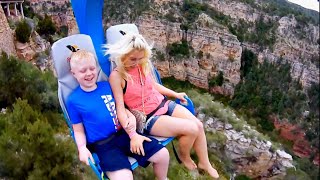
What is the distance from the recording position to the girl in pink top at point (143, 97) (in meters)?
2.59

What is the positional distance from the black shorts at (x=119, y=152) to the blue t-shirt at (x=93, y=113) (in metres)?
0.05

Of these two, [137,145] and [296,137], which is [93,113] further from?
[296,137]

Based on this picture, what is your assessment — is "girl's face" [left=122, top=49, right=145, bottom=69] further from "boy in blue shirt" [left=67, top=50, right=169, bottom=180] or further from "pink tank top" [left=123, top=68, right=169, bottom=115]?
"boy in blue shirt" [left=67, top=50, right=169, bottom=180]

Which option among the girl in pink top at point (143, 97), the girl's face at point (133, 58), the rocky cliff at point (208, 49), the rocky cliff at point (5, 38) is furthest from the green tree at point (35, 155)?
the rocky cliff at point (208, 49)

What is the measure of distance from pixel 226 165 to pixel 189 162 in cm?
544

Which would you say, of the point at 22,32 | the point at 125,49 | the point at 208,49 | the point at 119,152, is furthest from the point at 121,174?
the point at 208,49

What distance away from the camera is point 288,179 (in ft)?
34.2

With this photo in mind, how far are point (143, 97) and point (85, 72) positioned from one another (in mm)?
406

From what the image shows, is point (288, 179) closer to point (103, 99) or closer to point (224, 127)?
point (224, 127)

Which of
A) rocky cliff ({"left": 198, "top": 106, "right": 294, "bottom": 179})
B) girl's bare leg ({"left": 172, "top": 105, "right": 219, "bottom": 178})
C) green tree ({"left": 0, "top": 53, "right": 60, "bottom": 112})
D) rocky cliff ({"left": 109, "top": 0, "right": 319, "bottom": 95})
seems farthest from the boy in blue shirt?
rocky cliff ({"left": 109, "top": 0, "right": 319, "bottom": 95})

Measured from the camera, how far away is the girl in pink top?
2586mm

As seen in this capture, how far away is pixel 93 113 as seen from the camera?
2541 mm

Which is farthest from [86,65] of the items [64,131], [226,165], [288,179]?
[288,179]

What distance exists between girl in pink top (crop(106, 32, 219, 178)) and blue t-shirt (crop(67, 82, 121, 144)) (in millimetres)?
62
